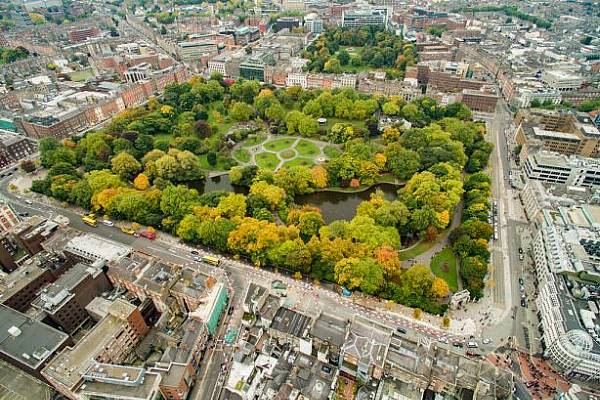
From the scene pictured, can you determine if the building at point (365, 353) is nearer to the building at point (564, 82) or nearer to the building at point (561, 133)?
the building at point (561, 133)

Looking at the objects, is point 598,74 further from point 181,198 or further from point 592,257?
point 181,198

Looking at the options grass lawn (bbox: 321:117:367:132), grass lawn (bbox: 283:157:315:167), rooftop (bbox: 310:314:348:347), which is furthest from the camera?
grass lawn (bbox: 321:117:367:132)

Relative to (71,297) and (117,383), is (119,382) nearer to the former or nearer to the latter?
(117,383)

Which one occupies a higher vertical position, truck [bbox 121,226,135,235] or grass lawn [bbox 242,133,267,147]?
grass lawn [bbox 242,133,267,147]

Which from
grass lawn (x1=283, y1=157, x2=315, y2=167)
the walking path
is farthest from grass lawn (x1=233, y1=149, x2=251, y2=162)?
grass lawn (x1=283, y1=157, x2=315, y2=167)

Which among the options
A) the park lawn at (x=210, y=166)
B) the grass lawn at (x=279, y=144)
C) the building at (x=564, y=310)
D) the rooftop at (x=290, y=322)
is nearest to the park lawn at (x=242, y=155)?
the park lawn at (x=210, y=166)

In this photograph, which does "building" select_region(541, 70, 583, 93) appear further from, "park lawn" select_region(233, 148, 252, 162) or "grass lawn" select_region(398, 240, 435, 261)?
"park lawn" select_region(233, 148, 252, 162)
